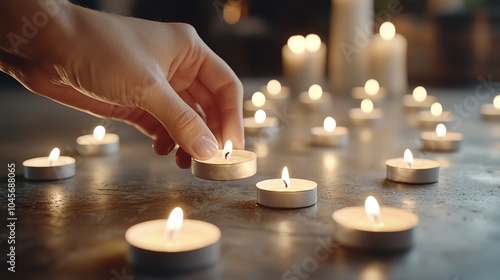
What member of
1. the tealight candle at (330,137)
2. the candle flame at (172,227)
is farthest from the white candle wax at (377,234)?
the tealight candle at (330,137)

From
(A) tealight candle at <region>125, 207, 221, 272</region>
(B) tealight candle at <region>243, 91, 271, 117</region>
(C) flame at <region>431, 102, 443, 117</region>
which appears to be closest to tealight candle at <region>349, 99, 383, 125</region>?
(C) flame at <region>431, 102, 443, 117</region>

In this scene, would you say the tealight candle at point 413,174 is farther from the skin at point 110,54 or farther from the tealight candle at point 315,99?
the tealight candle at point 315,99

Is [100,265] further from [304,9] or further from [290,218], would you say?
[304,9]

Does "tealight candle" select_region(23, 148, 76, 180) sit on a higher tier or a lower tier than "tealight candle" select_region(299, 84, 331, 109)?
lower

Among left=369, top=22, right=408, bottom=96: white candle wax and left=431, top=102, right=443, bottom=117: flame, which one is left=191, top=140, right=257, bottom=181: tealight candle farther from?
left=369, top=22, right=408, bottom=96: white candle wax

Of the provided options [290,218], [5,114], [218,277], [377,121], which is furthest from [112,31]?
[5,114]

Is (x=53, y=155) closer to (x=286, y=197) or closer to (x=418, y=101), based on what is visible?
(x=286, y=197)

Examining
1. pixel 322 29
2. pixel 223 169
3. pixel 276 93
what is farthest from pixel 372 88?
pixel 223 169
